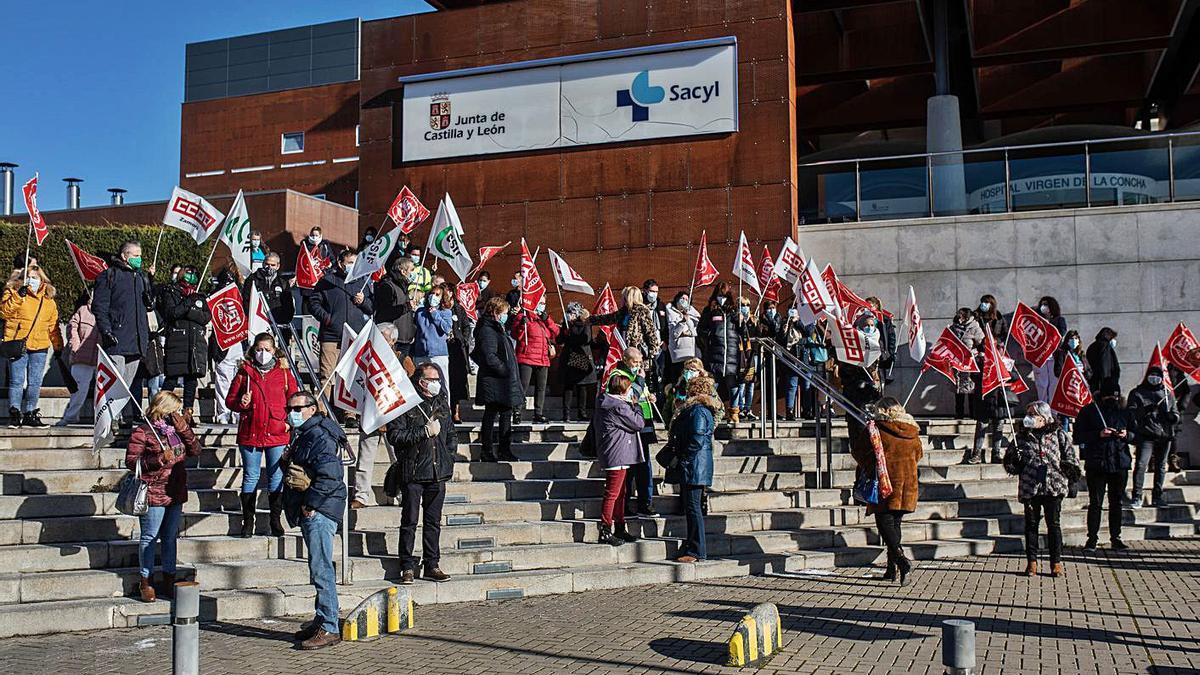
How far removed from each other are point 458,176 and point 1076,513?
13835mm

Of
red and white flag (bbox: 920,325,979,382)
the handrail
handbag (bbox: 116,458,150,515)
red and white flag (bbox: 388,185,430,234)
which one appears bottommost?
handbag (bbox: 116,458,150,515)

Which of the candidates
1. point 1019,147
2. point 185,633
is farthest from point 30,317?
point 1019,147

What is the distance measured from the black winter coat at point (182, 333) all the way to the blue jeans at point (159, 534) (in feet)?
16.9

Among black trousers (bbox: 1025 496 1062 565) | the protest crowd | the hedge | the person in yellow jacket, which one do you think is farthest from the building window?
black trousers (bbox: 1025 496 1062 565)

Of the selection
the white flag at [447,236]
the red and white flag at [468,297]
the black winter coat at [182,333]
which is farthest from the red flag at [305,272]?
the white flag at [447,236]

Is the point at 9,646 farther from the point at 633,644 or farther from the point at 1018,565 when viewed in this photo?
the point at 1018,565

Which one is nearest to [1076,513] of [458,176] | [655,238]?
[655,238]

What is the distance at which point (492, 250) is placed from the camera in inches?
872

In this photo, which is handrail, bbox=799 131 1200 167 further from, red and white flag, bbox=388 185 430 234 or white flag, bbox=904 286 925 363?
red and white flag, bbox=388 185 430 234

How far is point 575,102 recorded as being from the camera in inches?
922

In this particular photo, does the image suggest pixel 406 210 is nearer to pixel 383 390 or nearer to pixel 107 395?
pixel 107 395

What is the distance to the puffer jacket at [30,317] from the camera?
14.0 m

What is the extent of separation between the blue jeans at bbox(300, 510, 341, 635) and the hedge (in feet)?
73.2

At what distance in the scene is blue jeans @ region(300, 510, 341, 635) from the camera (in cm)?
871
